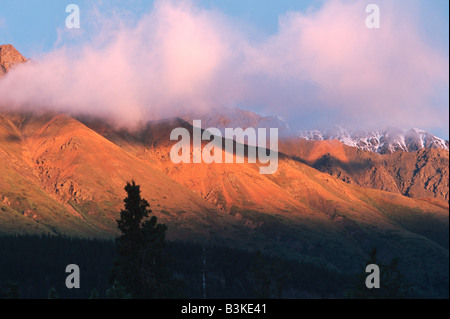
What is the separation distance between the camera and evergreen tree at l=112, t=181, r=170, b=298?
84.6m

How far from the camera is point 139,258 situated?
8512cm

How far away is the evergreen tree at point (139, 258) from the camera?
84.6 meters

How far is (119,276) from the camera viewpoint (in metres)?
85.6

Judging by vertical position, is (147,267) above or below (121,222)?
below

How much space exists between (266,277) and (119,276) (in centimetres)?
2623
